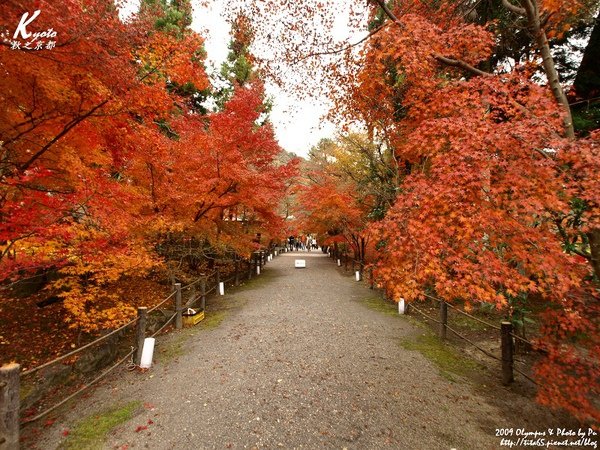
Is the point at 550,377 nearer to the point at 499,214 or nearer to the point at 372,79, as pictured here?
the point at 499,214

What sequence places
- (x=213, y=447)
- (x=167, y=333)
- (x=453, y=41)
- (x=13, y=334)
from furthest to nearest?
(x=167, y=333) < (x=13, y=334) < (x=453, y=41) < (x=213, y=447)

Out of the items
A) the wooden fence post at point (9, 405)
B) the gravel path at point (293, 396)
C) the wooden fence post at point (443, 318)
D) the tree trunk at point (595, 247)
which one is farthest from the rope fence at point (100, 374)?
the wooden fence post at point (443, 318)

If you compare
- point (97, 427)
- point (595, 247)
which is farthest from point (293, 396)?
point (595, 247)

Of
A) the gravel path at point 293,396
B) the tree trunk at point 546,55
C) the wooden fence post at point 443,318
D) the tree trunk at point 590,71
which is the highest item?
the tree trunk at point 590,71

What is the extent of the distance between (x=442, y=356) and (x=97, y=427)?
697 cm

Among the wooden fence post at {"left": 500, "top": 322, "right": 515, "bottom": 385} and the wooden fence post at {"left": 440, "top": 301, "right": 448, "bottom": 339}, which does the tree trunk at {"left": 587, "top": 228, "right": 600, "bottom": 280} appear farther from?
the wooden fence post at {"left": 440, "top": 301, "right": 448, "bottom": 339}

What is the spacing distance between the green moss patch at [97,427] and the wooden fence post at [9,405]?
27.8 inches

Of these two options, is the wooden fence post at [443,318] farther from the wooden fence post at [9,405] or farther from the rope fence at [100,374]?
the wooden fence post at [9,405]

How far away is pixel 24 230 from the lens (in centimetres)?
518

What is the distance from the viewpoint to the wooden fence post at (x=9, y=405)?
326 centimetres

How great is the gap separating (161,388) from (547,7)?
29.5 ft

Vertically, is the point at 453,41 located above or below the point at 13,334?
above

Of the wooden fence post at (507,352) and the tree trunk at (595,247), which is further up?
the tree trunk at (595,247)

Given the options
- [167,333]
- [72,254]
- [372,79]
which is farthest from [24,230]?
[372,79]
